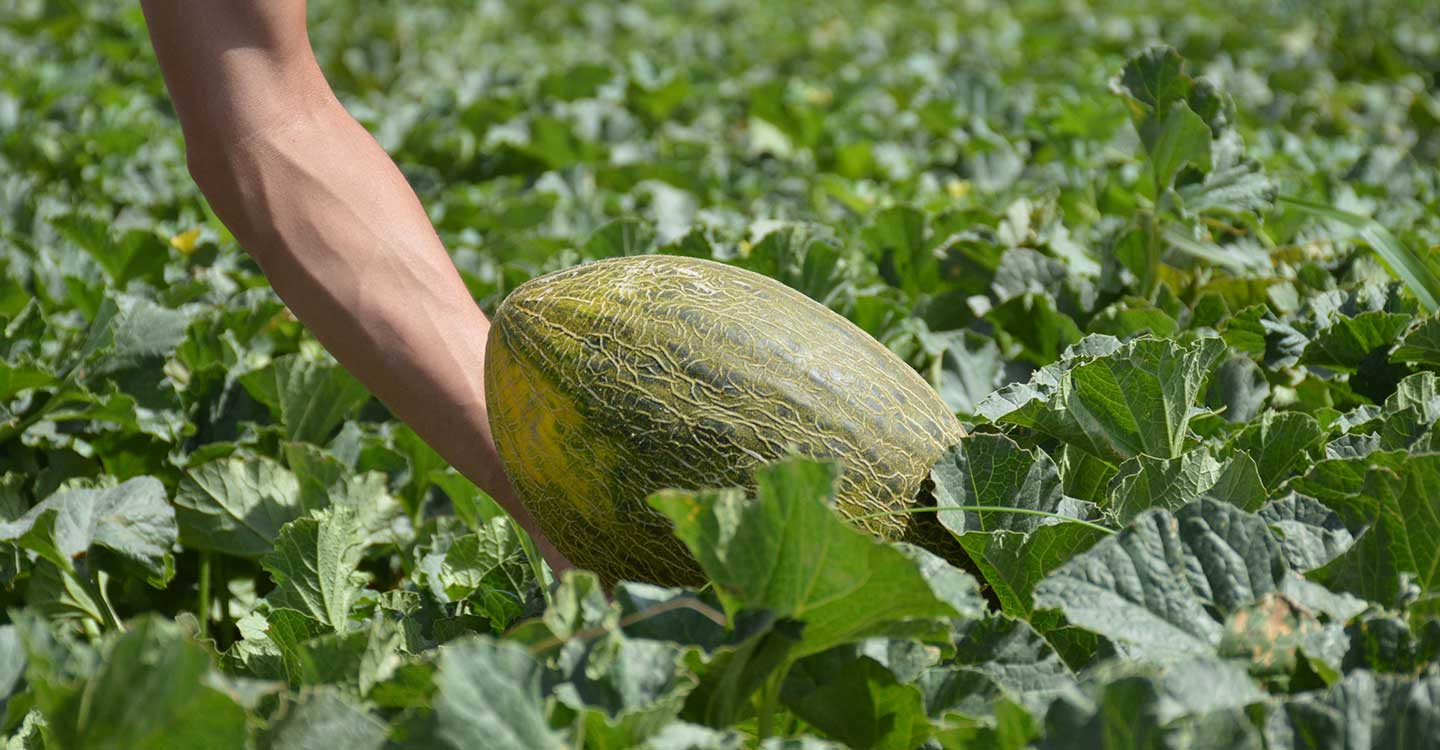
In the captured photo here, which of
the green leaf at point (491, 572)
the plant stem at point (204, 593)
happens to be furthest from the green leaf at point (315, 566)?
the plant stem at point (204, 593)

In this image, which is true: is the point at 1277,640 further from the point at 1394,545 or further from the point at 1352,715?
the point at 1394,545

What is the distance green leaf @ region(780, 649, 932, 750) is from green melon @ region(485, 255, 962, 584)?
437 millimetres

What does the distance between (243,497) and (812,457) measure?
1102mm

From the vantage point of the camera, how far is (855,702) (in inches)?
58.7

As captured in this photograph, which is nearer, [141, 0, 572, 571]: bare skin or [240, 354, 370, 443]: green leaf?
[141, 0, 572, 571]: bare skin

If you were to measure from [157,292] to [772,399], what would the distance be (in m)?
1.97

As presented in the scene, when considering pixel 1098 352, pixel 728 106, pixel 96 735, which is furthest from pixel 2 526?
pixel 728 106

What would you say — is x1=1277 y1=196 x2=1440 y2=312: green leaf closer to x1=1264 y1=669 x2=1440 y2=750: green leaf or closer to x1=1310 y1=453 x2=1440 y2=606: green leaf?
x1=1310 y1=453 x2=1440 y2=606: green leaf

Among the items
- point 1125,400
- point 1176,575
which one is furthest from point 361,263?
point 1176,575

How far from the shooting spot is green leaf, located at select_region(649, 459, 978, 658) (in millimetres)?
1348

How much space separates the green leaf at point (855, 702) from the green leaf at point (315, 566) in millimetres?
829

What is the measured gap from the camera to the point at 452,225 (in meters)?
4.14

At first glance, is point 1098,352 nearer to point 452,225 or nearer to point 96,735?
point 96,735

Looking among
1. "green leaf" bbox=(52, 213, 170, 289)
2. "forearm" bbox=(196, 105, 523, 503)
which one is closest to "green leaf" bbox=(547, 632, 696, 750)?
"forearm" bbox=(196, 105, 523, 503)
